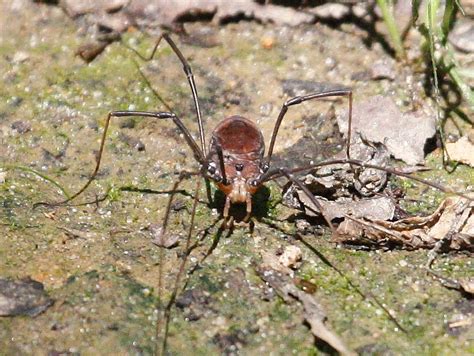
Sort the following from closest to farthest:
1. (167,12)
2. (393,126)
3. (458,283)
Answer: (458,283)
(393,126)
(167,12)

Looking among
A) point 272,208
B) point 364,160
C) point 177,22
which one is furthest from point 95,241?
point 177,22

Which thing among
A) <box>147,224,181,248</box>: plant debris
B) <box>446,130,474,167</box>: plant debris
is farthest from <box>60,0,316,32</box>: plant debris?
<box>147,224,181,248</box>: plant debris

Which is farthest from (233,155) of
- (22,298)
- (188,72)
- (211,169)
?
(22,298)

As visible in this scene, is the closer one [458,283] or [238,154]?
[458,283]

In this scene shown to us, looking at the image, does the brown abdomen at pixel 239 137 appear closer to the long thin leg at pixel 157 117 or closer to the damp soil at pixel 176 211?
the long thin leg at pixel 157 117

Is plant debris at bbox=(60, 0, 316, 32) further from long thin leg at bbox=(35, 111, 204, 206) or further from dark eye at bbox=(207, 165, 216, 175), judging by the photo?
dark eye at bbox=(207, 165, 216, 175)

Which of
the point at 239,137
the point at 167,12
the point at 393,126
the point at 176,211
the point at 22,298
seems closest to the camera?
the point at 22,298

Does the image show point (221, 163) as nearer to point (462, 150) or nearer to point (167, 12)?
point (462, 150)
